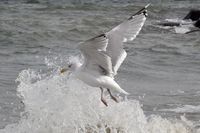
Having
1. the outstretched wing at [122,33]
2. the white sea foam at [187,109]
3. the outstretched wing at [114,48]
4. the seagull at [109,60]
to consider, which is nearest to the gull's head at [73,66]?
the seagull at [109,60]

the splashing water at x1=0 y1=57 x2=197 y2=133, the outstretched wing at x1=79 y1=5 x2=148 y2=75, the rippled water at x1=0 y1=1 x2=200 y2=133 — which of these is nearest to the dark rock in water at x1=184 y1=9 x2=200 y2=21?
the rippled water at x1=0 y1=1 x2=200 y2=133

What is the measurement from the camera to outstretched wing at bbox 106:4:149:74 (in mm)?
8008

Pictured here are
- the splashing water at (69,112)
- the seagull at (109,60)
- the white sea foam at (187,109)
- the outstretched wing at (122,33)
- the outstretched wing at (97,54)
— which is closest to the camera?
the outstretched wing at (97,54)

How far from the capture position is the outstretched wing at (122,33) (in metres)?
8.01

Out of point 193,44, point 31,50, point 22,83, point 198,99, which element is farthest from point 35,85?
point 193,44

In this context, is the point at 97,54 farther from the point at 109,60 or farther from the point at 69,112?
the point at 69,112

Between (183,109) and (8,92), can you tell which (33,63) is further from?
(183,109)

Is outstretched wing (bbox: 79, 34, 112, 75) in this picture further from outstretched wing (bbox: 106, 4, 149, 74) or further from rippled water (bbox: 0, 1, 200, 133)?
rippled water (bbox: 0, 1, 200, 133)

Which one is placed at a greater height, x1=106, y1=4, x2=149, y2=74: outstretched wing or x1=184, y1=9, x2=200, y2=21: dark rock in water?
x1=106, y1=4, x2=149, y2=74: outstretched wing

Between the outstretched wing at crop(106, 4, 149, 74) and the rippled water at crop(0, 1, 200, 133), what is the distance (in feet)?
2.03

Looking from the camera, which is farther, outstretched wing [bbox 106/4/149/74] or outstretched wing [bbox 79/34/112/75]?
outstretched wing [bbox 106/4/149/74]

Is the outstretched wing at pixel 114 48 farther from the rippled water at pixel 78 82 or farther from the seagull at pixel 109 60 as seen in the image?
the rippled water at pixel 78 82

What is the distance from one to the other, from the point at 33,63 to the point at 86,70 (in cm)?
521

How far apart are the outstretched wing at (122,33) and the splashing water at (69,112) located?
63 centimetres
